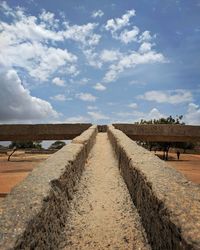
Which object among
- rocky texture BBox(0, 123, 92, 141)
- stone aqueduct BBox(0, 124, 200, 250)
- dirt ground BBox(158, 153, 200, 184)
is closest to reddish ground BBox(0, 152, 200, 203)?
dirt ground BBox(158, 153, 200, 184)

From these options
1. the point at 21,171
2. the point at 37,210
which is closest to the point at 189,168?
the point at 21,171

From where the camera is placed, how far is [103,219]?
13.6 feet

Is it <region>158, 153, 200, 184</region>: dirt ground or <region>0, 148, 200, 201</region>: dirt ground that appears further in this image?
<region>158, 153, 200, 184</region>: dirt ground

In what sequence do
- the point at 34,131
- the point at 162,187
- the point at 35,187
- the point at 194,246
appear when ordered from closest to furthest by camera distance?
the point at 194,246
the point at 162,187
the point at 35,187
the point at 34,131

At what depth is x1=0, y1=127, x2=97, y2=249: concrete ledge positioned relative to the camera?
237cm

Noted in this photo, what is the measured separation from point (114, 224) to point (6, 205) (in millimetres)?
1569

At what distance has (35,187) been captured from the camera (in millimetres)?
3311

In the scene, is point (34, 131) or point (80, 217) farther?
point (34, 131)

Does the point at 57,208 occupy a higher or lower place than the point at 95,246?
higher

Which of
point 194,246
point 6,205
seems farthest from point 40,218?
point 194,246

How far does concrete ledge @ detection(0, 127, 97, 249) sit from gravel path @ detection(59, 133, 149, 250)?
18 centimetres

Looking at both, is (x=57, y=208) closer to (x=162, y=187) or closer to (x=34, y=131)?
(x=162, y=187)

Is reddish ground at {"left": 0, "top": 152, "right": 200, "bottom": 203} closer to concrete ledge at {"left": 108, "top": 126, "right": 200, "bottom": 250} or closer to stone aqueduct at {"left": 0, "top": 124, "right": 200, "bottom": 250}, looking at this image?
stone aqueduct at {"left": 0, "top": 124, "right": 200, "bottom": 250}

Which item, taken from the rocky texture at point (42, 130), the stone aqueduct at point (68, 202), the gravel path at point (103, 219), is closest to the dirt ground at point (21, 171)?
the rocky texture at point (42, 130)
